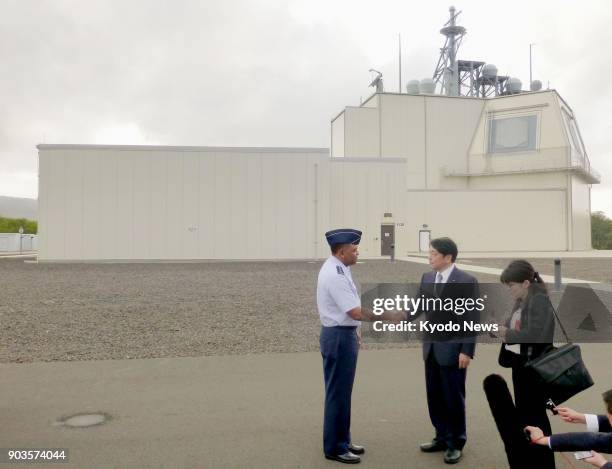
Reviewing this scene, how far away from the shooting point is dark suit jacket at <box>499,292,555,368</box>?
361 cm

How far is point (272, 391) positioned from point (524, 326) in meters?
3.13

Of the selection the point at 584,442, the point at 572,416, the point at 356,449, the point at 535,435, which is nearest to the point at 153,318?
the point at 356,449

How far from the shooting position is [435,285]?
429 cm

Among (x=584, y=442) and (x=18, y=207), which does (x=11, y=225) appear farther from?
(x=584, y=442)

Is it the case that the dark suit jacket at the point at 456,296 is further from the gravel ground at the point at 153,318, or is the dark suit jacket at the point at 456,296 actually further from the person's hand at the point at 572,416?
the gravel ground at the point at 153,318

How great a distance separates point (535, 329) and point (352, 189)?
33456 mm

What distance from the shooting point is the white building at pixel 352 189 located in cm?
3086

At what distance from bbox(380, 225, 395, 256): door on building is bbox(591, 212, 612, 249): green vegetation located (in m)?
46.6

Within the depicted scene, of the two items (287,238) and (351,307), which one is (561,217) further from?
(351,307)

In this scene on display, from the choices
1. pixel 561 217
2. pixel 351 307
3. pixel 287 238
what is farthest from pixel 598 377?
pixel 561 217

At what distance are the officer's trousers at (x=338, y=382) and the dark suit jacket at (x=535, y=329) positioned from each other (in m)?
1.16

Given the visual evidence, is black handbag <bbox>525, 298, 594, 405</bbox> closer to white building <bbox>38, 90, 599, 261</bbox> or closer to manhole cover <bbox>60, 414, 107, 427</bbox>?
manhole cover <bbox>60, 414, 107, 427</bbox>

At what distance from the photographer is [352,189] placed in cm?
3684

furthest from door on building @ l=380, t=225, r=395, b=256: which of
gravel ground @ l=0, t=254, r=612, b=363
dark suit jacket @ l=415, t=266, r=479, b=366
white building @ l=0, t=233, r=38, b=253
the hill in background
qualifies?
the hill in background
